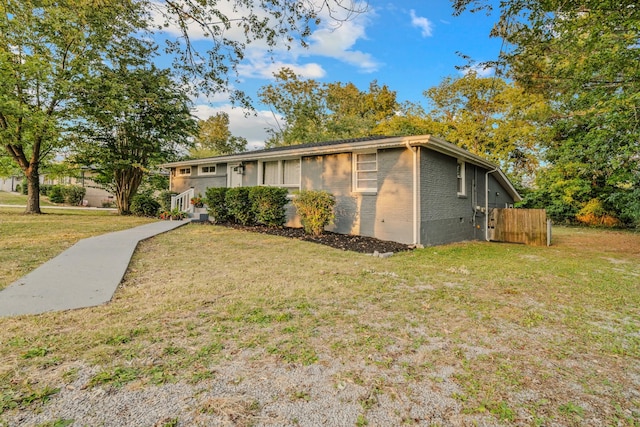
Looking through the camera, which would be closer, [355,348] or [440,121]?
[355,348]

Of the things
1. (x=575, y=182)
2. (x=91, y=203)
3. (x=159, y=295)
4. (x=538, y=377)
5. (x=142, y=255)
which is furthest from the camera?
(x=91, y=203)

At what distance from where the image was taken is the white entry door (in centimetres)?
1372

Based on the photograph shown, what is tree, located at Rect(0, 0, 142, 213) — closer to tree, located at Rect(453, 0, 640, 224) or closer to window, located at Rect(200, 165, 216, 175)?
window, located at Rect(200, 165, 216, 175)

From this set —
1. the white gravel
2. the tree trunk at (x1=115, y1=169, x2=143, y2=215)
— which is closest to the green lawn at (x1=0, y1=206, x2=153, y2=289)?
the white gravel

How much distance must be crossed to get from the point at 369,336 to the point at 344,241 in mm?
5981

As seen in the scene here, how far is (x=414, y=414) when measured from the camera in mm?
1850

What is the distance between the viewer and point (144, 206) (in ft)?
54.9

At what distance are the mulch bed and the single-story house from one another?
45 centimetres

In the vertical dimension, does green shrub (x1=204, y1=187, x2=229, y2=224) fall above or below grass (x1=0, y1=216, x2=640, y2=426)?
above

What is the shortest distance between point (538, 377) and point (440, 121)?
2665 cm

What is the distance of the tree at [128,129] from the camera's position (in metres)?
13.4

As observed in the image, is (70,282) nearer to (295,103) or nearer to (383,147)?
→ (383,147)

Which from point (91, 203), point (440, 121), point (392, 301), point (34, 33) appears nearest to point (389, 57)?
point (392, 301)

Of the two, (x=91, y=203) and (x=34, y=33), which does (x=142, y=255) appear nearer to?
(x=34, y=33)
